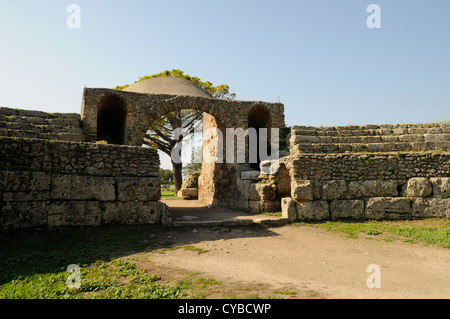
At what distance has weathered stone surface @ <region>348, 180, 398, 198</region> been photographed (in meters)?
9.12

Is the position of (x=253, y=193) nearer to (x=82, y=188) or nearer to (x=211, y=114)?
(x=211, y=114)

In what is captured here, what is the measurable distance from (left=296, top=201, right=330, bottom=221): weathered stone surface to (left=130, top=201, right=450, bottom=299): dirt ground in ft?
2.64

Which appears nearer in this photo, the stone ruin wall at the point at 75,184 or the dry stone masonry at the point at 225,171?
the stone ruin wall at the point at 75,184

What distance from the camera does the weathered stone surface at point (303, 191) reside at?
9.05 metres

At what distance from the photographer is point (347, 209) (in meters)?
9.05

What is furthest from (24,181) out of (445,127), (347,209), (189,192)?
(445,127)

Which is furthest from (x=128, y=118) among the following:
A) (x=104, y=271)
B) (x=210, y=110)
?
(x=104, y=271)

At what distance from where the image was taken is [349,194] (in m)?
9.22

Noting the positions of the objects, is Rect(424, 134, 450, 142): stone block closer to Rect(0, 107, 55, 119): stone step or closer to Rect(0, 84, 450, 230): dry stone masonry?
Rect(0, 84, 450, 230): dry stone masonry

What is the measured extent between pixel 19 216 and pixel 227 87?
23.5 m

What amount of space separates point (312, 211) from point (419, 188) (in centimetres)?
335

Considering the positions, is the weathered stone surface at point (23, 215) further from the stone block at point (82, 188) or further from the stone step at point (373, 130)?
the stone step at point (373, 130)

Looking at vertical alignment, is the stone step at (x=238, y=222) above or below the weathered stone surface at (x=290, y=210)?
below

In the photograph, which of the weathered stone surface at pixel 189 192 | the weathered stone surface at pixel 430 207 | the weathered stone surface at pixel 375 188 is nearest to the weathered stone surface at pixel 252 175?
the weathered stone surface at pixel 375 188
